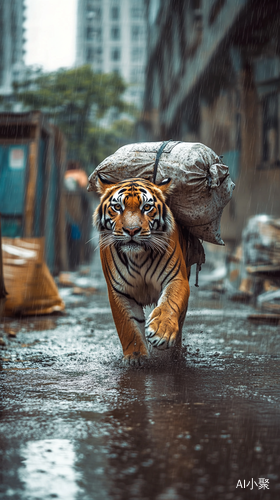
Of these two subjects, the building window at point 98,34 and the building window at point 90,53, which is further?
the building window at point 90,53

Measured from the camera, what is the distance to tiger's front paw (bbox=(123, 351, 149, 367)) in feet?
12.8

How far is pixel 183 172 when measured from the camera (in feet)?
13.6

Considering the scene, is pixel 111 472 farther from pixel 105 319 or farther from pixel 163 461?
pixel 105 319

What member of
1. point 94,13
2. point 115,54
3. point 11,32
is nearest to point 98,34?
point 115,54

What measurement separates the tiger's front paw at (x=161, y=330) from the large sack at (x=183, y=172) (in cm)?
101

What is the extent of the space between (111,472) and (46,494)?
0.88ft

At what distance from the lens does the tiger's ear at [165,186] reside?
411 centimetres

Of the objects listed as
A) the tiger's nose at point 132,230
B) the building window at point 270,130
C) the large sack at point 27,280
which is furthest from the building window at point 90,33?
the tiger's nose at point 132,230

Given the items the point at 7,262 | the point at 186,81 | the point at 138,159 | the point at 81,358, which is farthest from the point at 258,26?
the point at 81,358

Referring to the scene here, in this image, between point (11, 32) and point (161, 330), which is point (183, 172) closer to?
point (161, 330)

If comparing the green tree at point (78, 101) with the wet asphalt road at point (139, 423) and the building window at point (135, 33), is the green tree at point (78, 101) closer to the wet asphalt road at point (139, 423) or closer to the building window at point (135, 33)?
the wet asphalt road at point (139, 423)

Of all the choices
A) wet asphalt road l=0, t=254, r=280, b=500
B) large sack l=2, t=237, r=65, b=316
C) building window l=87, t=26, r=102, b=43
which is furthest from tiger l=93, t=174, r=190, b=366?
building window l=87, t=26, r=102, b=43

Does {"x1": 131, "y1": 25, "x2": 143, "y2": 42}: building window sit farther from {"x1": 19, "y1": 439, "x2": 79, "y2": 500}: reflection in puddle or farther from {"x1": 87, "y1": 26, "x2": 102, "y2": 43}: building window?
{"x1": 19, "y1": 439, "x2": 79, "y2": 500}: reflection in puddle

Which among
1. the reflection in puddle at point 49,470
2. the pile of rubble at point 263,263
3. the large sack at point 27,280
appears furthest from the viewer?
the pile of rubble at point 263,263
